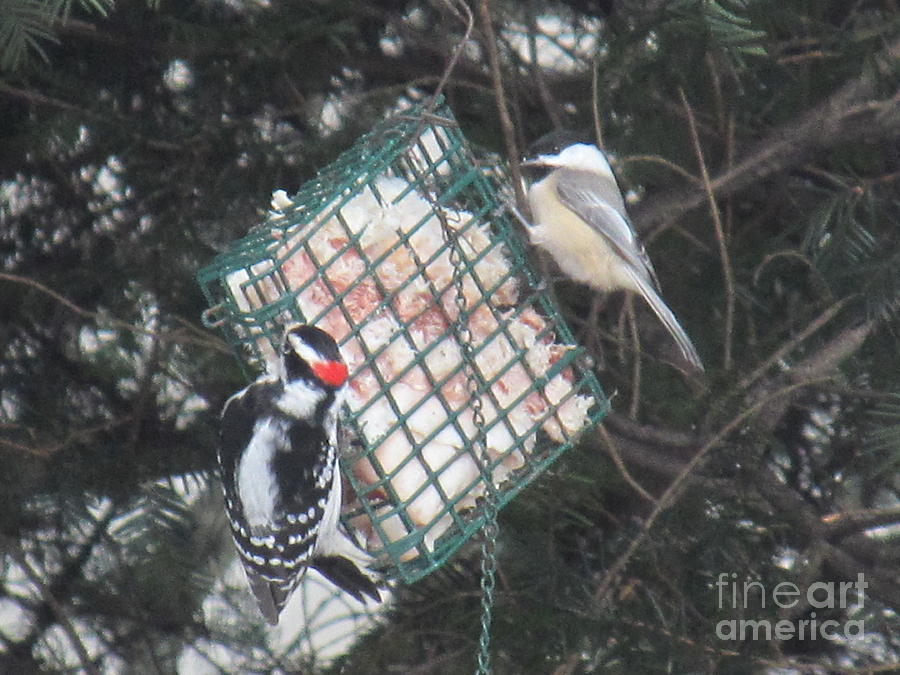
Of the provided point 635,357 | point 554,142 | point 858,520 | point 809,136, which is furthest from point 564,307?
point 858,520

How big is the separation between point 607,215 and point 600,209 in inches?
0.6

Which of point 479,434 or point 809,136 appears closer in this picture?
point 479,434

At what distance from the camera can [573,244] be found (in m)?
2.46

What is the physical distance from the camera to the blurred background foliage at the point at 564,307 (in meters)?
2.47

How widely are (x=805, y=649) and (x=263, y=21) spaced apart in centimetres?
165

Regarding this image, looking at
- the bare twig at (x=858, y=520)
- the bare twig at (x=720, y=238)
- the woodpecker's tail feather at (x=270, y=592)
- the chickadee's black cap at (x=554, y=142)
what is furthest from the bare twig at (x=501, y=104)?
the bare twig at (x=858, y=520)

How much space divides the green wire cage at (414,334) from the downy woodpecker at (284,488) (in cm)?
5

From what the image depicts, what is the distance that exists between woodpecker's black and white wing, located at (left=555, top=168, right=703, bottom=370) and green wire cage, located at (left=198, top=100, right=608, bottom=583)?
251 mm

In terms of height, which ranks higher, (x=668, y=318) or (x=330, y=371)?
(x=668, y=318)

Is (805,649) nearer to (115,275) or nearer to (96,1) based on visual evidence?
(115,275)

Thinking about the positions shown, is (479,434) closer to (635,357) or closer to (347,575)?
(347,575)

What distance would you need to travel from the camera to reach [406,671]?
102 inches

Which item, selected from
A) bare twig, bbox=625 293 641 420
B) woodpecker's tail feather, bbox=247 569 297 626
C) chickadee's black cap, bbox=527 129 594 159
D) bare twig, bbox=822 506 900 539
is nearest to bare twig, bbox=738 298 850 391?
bare twig, bbox=625 293 641 420

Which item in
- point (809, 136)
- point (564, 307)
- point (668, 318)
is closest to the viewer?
point (668, 318)
